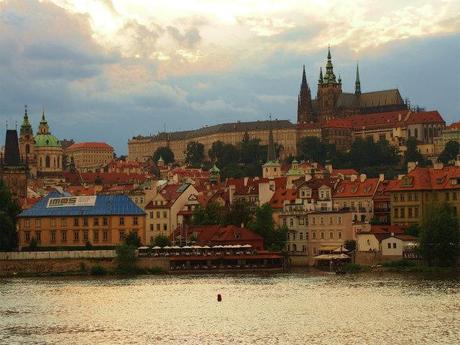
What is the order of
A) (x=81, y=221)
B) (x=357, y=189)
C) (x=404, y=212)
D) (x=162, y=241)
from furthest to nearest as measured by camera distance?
(x=357, y=189) → (x=81, y=221) → (x=404, y=212) → (x=162, y=241)

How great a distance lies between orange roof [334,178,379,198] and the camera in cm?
12581

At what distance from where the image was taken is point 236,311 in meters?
71.6

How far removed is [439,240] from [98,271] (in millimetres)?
27114

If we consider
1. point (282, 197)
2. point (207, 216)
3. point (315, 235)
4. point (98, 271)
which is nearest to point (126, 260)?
point (98, 271)

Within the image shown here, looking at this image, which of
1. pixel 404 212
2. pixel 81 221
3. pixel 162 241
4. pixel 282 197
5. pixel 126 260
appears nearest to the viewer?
pixel 126 260

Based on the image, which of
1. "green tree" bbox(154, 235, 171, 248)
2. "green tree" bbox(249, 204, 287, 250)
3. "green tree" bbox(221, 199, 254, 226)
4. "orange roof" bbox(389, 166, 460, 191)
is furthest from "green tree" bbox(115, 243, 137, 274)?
"orange roof" bbox(389, 166, 460, 191)

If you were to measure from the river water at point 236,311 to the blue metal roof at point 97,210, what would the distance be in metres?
24.2

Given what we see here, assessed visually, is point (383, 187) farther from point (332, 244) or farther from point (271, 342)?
point (271, 342)

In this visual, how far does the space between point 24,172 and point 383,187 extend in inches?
3132

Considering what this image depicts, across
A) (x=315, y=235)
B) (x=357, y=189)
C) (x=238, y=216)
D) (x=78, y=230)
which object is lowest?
(x=315, y=235)

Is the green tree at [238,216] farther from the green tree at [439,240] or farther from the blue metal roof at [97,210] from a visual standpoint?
the green tree at [439,240]

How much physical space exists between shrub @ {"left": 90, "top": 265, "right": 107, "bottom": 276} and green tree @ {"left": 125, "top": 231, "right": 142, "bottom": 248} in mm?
7565

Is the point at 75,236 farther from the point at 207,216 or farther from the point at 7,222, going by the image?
the point at 207,216

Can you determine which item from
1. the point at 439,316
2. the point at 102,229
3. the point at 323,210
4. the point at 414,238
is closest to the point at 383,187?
the point at 323,210
